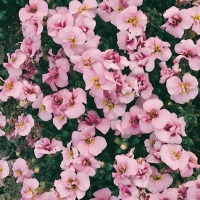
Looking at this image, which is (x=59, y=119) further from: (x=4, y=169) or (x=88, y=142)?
(x=4, y=169)

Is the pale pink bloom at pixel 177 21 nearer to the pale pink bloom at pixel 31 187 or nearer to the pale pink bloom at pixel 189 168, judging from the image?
the pale pink bloom at pixel 189 168

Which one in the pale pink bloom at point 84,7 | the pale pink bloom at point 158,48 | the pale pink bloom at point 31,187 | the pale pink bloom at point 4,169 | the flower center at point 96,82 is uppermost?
the pale pink bloom at point 84,7

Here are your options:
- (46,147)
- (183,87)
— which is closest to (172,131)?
(183,87)

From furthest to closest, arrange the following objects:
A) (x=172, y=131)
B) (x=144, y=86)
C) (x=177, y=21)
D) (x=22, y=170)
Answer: (x=22, y=170) < (x=177, y=21) < (x=144, y=86) < (x=172, y=131)

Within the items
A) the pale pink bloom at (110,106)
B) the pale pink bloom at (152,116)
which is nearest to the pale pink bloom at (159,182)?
the pale pink bloom at (152,116)

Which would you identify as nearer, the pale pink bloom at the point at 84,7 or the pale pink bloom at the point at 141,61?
the pale pink bloom at the point at 141,61

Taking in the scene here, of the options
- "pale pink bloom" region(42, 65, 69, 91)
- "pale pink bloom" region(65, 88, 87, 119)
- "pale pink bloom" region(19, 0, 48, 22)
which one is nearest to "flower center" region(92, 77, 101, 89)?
"pale pink bloom" region(65, 88, 87, 119)
